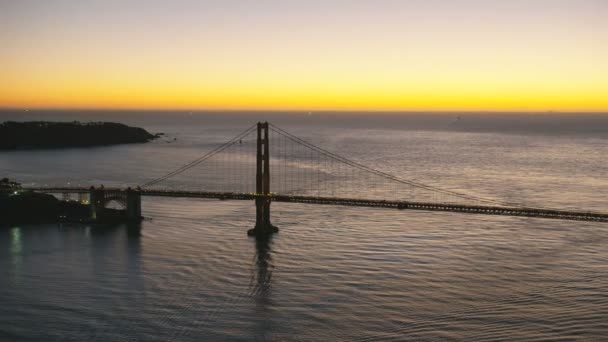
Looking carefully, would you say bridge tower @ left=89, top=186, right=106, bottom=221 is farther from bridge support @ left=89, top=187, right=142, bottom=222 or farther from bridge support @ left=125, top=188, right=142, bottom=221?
bridge support @ left=125, top=188, right=142, bottom=221

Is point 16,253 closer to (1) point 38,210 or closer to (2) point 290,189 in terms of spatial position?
(1) point 38,210

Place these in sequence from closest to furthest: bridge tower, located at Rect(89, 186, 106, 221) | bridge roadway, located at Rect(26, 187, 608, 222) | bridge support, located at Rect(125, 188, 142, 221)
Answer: bridge roadway, located at Rect(26, 187, 608, 222)
bridge support, located at Rect(125, 188, 142, 221)
bridge tower, located at Rect(89, 186, 106, 221)

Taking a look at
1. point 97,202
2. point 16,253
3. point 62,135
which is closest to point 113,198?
point 97,202

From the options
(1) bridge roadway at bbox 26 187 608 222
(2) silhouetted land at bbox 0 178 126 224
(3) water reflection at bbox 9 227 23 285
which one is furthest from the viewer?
(2) silhouetted land at bbox 0 178 126 224

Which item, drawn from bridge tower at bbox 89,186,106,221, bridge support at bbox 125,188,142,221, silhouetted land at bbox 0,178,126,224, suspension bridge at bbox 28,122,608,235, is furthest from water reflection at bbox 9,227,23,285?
bridge support at bbox 125,188,142,221

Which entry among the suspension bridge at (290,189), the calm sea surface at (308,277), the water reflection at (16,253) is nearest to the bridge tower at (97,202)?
the suspension bridge at (290,189)

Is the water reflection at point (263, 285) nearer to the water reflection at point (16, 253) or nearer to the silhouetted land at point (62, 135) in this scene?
the water reflection at point (16, 253)

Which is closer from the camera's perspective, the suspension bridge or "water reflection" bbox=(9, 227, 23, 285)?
"water reflection" bbox=(9, 227, 23, 285)
